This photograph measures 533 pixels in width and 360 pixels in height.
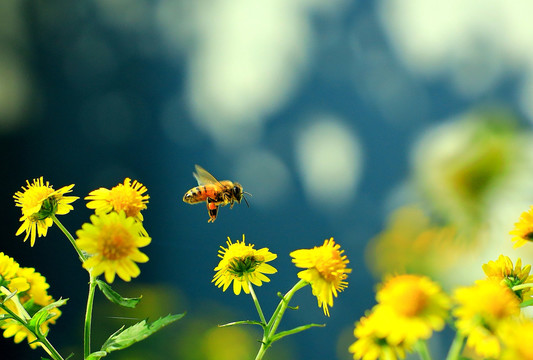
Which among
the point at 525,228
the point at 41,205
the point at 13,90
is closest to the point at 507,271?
the point at 525,228

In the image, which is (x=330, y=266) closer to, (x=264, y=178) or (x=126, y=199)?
(x=126, y=199)

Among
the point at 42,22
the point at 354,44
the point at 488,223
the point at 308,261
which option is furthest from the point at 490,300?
the point at 42,22

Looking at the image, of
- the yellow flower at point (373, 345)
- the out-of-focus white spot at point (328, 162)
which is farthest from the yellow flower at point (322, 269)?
the out-of-focus white spot at point (328, 162)

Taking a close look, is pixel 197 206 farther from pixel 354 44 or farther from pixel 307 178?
pixel 354 44

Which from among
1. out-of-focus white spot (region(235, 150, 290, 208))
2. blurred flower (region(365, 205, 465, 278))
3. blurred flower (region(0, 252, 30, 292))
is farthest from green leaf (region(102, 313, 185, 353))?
out-of-focus white spot (region(235, 150, 290, 208))

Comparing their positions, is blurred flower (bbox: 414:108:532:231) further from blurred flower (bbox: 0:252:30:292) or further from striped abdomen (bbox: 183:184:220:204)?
blurred flower (bbox: 0:252:30:292)

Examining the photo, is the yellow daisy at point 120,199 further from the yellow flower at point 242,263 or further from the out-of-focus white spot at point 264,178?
the out-of-focus white spot at point 264,178
